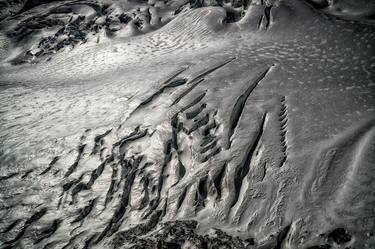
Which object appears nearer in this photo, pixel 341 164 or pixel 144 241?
pixel 144 241

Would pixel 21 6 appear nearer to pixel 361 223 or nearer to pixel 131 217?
pixel 131 217

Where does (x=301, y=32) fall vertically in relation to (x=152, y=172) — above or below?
above

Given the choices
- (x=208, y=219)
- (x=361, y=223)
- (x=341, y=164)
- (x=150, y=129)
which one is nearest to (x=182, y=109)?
(x=150, y=129)

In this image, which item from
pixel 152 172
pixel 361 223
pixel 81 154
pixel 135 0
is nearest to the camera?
pixel 361 223

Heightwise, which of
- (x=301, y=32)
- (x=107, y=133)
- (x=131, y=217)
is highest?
(x=301, y=32)

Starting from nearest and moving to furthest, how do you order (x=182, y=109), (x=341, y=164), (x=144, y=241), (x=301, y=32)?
(x=144, y=241) < (x=341, y=164) < (x=182, y=109) < (x=301, y=32)

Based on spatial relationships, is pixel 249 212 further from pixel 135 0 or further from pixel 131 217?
pixel 135 0
